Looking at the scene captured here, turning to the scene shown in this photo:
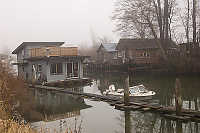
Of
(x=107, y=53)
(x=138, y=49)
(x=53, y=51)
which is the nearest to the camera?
(x=53, y=51)

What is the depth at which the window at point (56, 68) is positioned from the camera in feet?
96.9

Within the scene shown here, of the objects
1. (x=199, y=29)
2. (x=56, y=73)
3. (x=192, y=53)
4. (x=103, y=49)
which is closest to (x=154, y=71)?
(x=192, y=53)

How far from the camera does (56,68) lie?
2961cm

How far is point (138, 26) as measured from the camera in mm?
38594

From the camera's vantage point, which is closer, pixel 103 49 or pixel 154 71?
pixel 154 71

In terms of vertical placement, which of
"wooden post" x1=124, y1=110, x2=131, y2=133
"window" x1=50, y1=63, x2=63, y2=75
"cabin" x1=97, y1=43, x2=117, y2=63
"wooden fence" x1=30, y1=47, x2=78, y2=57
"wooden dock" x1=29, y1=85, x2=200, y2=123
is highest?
"cabin" x1=97, y1=43, x2=117, y2=63

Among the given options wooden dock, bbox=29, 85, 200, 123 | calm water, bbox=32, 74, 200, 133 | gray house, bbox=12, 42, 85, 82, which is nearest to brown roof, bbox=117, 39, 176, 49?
gray house, bbox=12, 42, 85, 82

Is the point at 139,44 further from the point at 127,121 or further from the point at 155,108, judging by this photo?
the point at 127,121

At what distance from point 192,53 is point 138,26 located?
27.4 feet

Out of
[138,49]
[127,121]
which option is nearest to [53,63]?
[127,121]

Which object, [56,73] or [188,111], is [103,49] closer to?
[56,73]

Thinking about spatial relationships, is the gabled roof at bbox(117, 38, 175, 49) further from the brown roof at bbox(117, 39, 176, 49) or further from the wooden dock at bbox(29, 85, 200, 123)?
the wooden dock at bbox(29, 85, 200, 123)

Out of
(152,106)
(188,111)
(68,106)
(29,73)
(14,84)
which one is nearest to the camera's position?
(188,111)

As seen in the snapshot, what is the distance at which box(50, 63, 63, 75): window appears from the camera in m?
29.5
